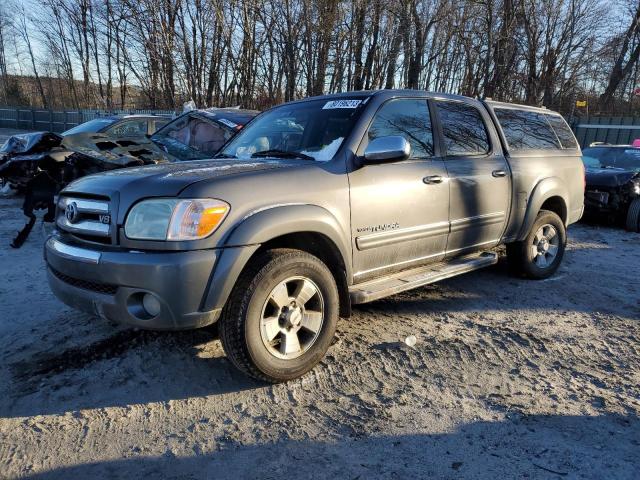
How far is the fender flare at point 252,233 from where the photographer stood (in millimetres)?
2607

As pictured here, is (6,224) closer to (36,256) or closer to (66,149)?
(66,149)

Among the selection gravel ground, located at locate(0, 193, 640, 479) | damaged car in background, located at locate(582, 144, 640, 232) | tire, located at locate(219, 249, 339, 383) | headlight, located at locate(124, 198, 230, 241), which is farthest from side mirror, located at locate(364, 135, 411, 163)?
damaged car in background, located at locate(582, 144, 640, 232)

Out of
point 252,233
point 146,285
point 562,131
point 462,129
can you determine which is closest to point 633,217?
point 562,131

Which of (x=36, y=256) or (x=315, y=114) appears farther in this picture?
(x=36, y=256)

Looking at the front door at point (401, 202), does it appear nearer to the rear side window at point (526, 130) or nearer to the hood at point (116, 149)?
the rear side window at point (526, 130)

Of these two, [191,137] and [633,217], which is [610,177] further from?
[191,137]

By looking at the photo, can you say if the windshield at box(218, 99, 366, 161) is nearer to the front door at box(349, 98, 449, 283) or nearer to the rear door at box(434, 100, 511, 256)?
the front door at box(349, 98, 449, 283)

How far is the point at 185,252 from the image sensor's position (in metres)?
2.54

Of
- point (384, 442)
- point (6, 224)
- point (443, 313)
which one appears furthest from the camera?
point (6, 224)

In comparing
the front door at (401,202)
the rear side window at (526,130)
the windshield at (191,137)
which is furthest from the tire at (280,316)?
the windshield at (191,137)

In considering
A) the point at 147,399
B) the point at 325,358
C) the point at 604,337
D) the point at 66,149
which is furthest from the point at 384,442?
the point at 66,149

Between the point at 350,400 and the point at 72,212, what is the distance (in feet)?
6.74

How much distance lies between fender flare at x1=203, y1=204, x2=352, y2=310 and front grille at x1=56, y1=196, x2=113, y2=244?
669 mm

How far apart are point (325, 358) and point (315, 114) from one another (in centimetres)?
189
